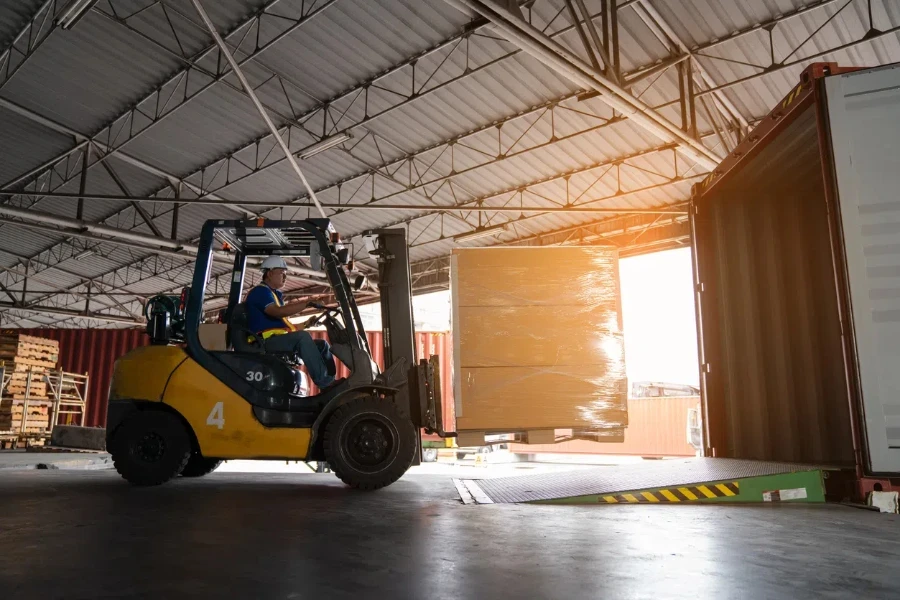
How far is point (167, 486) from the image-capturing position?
462 centimetres

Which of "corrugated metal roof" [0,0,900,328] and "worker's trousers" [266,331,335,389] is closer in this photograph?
"worker's trousers" [266,331,335,389]

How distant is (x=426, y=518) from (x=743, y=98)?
9.24 m

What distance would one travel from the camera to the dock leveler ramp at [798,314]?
3.28m

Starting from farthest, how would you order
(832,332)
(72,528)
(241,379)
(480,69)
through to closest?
(480,69), (832,332), (241,379), (72,528)

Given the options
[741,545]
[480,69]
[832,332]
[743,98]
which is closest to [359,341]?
[741,545]

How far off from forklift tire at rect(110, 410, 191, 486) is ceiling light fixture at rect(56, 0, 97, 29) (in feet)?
19.3

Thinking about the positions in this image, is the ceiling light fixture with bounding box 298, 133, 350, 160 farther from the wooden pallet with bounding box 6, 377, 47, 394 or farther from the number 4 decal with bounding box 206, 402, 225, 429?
the wooden pallet with bounding box 6, 377, 47, 394

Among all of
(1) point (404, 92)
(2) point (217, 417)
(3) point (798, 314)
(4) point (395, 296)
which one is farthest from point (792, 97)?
(1) point (404, 92)

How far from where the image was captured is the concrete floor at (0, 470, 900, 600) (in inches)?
71.6

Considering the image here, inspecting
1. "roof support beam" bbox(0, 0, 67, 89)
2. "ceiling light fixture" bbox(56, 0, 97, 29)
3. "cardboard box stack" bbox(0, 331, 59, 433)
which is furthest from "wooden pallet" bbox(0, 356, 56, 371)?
"ceiling light fixture" bbox(56, 0, 97, 29)

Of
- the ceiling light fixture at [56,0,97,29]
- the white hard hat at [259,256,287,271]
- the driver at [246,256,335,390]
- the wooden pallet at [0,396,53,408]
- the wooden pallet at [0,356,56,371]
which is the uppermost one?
the ceiling light fixture at [56,0,97,29]

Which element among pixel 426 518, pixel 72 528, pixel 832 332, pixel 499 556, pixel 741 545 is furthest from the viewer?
pixel 832 332

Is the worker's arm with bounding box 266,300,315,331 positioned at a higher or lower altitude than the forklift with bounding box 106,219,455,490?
higher

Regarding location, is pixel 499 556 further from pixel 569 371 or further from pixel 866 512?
pixel 569 371
